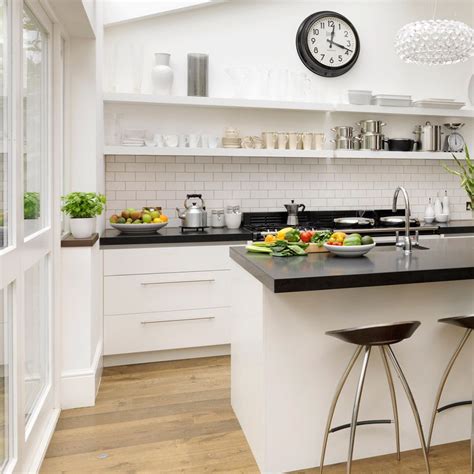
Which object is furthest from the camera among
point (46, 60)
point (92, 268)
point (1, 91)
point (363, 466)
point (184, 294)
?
point (184, 294)

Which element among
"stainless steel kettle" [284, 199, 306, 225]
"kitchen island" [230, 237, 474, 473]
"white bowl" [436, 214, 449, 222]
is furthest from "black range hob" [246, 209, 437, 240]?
"kitchen island" [230, 237, 474, 473]

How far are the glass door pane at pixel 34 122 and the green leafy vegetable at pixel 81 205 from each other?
0.62 feet

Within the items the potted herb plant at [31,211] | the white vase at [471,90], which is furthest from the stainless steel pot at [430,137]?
the potted herb plant at [31,211]

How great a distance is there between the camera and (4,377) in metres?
1.83

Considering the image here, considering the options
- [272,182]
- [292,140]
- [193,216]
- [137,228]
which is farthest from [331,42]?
[137,228]

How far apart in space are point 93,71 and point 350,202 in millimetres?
2700

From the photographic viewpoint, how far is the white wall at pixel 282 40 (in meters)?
4.10

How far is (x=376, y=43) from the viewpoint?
15.2 ft

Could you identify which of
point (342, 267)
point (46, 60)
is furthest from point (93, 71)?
point (342, 267)

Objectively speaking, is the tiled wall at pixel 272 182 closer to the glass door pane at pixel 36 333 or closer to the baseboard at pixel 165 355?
the baseboard at pixel 165 355

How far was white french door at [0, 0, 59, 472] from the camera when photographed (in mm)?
1844

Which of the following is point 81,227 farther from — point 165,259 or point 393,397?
point 393,397

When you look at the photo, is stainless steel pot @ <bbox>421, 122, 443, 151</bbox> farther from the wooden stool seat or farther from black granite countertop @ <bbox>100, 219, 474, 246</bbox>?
the wooden stool seat

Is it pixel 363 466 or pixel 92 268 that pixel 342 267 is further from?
pixel 92 268
